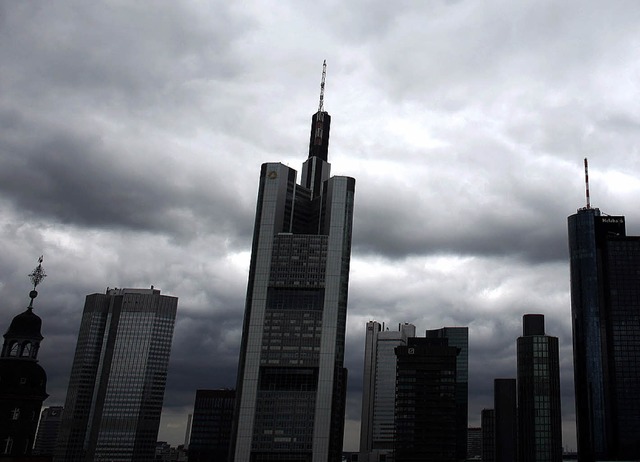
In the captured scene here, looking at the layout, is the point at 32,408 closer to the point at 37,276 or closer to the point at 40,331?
the point at 40,331

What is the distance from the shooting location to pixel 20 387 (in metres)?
65.9

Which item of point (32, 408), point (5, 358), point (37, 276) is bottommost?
point (32, 408)

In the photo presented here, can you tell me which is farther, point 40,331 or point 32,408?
point 40,331

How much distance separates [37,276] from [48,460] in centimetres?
2105

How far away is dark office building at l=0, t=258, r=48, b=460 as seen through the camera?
64.2m

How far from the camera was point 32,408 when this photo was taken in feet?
217

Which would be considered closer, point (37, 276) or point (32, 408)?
point (32, 408)

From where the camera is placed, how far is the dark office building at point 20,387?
64.2 meters

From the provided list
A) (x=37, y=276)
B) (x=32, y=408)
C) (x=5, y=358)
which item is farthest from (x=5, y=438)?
(x=37, y=276)

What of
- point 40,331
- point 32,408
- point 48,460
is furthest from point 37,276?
point 48,460

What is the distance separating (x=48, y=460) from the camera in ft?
219

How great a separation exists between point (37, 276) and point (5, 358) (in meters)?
10.6

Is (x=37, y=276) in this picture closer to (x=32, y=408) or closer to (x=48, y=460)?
(x=32, y=408)

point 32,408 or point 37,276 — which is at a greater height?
point 37,276
